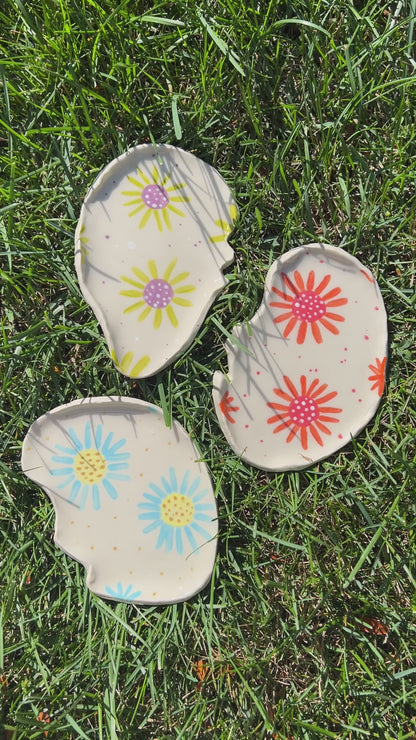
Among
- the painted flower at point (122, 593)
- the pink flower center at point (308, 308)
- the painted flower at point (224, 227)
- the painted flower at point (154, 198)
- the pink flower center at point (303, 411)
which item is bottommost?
the painted flower at point (122, 593)

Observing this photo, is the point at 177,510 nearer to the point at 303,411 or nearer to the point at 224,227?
the point at 303,411

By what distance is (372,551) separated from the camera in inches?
34.9

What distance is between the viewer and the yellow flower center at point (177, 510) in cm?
87

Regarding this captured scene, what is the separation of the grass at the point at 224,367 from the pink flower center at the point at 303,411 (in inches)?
2.9

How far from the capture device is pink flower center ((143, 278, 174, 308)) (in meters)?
0.84

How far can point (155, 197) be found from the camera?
850mm

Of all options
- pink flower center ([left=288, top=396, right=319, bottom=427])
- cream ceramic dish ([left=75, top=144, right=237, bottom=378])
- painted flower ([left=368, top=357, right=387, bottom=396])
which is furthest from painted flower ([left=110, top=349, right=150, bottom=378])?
painted flower ([left=368, top=357, right=387, bottom=396])

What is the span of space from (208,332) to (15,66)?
49 cm

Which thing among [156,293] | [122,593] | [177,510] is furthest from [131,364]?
[122,593]

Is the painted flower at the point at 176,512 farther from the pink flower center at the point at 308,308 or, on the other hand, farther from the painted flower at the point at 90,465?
the pink flower center at the point at 308,308

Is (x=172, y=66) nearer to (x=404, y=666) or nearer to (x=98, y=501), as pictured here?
(x=98, y=501)

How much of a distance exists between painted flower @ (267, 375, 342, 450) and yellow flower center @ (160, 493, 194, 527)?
0.56ft

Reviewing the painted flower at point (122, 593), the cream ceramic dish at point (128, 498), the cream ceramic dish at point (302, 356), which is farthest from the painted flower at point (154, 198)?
the painted flower at point (122, 593)

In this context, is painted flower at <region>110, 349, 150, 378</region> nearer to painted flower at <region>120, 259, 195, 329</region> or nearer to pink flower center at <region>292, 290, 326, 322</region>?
painted flower at <region>120, 259, 195, 329</region>
